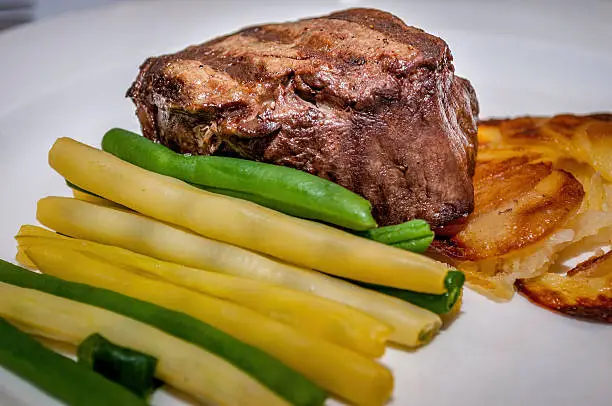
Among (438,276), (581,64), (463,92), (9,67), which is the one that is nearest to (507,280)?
(438,276)

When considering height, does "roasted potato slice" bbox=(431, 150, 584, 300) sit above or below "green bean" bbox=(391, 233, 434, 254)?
below

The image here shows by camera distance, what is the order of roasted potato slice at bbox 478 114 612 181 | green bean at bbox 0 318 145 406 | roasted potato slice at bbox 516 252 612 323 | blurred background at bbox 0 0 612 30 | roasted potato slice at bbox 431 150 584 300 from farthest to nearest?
blurred background at bbox 0 0 612 30 < roasted potato slice at bbox 478 114 612 181 < roasted potato slice at bbox 431 150 584 300 < roasted potato slice at bbox 516 252 612 323 < green bean at bbox 0 318 145 406

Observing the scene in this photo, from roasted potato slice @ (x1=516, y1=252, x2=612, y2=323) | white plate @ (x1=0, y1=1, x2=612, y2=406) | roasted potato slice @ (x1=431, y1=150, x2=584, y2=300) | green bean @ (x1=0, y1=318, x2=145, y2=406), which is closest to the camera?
green bean @ (x1=0, y1=318, x2=145, y2=406)

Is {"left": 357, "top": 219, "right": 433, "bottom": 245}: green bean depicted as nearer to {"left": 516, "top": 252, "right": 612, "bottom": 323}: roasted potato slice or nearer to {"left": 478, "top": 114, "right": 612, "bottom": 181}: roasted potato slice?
{"left": 516, "top": 252, "right": 612, "bottom": 323}: roasted potato slice

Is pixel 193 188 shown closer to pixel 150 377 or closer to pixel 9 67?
pixel 150 377

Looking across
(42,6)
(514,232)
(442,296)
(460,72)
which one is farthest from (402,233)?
(42,6)

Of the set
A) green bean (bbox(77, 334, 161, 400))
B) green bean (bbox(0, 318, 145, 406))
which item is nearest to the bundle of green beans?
green bean (bbox(77, 334, 161, 400))
